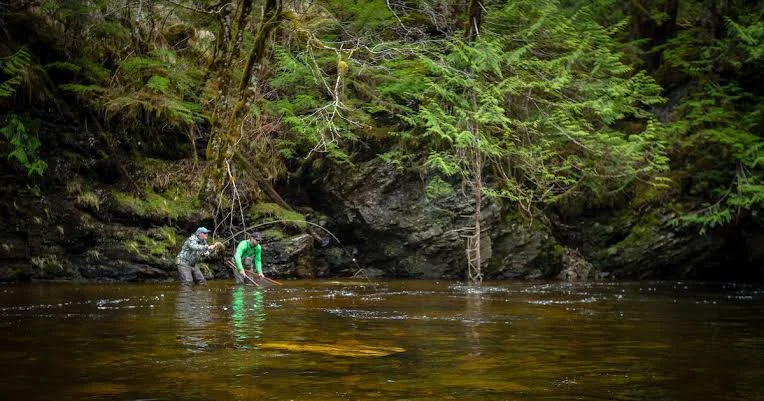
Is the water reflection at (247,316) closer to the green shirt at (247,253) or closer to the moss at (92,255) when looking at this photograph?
the green shirt at (247,253)

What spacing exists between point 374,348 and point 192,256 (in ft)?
33.9

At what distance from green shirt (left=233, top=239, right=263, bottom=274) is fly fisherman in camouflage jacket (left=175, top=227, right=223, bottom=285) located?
53cm

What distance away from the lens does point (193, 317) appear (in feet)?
29.5

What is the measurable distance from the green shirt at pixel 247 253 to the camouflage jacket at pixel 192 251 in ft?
2.67

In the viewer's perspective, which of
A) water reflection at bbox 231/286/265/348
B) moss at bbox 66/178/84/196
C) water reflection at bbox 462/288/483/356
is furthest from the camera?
moss at bbox 66/178/84/196

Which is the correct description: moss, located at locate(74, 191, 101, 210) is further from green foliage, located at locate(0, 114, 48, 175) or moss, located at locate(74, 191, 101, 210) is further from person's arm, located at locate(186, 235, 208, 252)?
person's arm, located at locate(186, 235, 208, 252)

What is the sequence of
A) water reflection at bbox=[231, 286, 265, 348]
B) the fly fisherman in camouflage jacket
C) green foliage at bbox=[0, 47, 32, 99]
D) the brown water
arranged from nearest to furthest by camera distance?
the brown water < water reflection at bbox=[231, 286, 265, 348] < green foliage at bbox=[0, 47, 32, 99] < the fly fisherman in camouflage jacket

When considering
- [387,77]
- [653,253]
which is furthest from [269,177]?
[653,253]

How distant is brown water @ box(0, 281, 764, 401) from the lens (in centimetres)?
490

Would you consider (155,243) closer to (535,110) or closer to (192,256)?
(192,256)

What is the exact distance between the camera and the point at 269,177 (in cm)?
1977

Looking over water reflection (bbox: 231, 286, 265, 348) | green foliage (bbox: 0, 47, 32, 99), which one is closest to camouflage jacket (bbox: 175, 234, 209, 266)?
water reflection (bbox: 231, 286, 265, 348)

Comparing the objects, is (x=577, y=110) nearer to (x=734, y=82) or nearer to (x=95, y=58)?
(x=734, y=82)

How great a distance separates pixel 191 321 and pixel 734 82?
1793 centimetres
